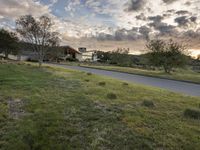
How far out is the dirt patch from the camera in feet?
21.2

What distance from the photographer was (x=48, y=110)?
7.08 m

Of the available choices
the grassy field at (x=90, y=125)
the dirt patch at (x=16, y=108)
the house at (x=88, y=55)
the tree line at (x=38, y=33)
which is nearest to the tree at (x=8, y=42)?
the tree line at (x=38, y=33)

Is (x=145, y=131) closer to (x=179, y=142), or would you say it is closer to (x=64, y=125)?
(x=179, y=142)

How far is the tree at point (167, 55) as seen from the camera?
125 ft

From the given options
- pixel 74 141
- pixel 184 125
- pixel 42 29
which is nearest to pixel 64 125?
pixel 74 141

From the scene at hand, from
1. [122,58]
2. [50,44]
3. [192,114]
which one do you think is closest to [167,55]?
[50,44]

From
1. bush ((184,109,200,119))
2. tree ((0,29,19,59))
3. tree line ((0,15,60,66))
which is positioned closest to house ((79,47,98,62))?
tree ((0,29,19,59))

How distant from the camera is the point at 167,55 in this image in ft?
127

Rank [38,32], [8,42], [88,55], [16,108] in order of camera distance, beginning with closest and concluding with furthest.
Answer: [16,108]
[38,32]
[8,42]
[88,55]

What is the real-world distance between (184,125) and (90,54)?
4019 inches

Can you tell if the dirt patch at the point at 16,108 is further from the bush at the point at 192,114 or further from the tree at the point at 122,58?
the tree at the point at 122,58

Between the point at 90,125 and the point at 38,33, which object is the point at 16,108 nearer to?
the point at 90,125

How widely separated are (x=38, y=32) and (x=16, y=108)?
28.4m

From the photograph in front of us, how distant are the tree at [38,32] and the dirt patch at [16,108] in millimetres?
25642
